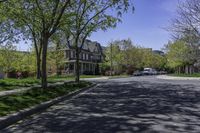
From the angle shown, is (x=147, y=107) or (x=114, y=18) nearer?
(x=147, y=107)

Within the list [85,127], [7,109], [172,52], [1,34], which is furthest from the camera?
[172,52]

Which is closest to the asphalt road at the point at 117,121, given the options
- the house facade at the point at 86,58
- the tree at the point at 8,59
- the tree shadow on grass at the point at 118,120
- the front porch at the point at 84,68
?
the tree shadow on grass at the point at 118,120

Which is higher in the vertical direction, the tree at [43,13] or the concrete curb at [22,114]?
the tree at [43,13]

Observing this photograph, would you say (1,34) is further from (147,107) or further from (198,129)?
(198,129)

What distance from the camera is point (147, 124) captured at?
10.8 m

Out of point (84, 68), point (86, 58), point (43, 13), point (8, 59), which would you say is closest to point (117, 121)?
point (43, 13)

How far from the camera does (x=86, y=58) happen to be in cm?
10050

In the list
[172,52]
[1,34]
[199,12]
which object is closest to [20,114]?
[199,12]

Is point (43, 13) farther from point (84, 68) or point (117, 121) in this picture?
point (84, 68)

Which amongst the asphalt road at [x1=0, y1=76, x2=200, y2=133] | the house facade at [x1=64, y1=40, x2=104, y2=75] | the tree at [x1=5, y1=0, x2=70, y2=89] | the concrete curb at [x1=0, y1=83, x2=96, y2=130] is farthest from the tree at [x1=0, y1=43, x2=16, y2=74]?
the asphalt road at [x1=0, y1=76, x2=200, y2=133]

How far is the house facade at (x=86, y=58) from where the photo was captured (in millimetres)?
89938

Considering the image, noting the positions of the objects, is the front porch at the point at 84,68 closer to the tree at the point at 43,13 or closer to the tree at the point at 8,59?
the tree at the point at 8,59

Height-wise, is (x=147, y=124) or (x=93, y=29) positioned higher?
(x=93, y=29)

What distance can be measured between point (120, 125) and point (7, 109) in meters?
4.51
